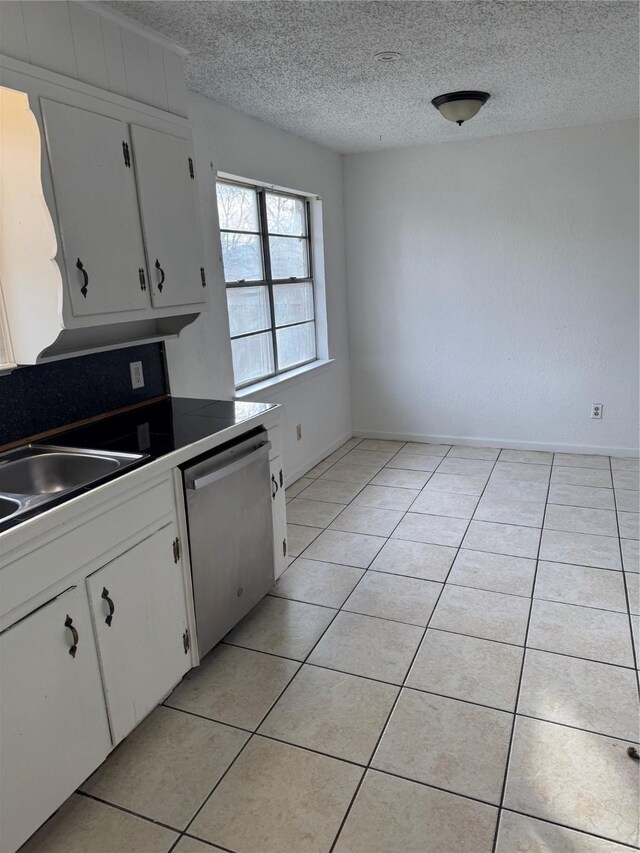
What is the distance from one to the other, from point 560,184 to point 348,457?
98.7 inches

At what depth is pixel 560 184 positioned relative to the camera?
4.12 m

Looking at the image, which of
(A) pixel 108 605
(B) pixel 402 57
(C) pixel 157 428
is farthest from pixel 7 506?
(B) pixel 402 57

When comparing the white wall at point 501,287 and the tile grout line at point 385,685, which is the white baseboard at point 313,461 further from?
the tile grout line at point 385,685

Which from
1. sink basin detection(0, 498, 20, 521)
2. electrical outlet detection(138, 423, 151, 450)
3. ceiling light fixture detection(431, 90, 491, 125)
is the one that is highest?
ceiling light fixture detection(431, 90, 491, 125)

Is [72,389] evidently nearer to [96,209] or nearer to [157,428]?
[157,428]

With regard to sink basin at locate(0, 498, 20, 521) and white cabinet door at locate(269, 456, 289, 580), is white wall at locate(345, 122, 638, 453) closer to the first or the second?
white cabinet door at locate(269, 456, 289, 580)

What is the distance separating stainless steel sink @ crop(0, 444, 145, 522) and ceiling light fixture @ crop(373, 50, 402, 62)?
194cm

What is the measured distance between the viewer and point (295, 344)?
429 centimetres

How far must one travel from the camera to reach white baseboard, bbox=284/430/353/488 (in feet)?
13.4

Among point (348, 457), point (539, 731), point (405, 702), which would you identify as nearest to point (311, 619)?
point (405, 702)

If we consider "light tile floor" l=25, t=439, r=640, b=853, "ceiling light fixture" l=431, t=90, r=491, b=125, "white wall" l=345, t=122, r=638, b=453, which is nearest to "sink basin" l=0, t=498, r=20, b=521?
"light tile floor" l=25, t=439, r=640, b=853

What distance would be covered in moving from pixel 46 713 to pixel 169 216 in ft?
5.77

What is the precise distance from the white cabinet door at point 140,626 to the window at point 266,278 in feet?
6.02

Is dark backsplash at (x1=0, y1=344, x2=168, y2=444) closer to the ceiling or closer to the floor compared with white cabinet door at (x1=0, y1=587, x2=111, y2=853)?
closer to the ceiling
